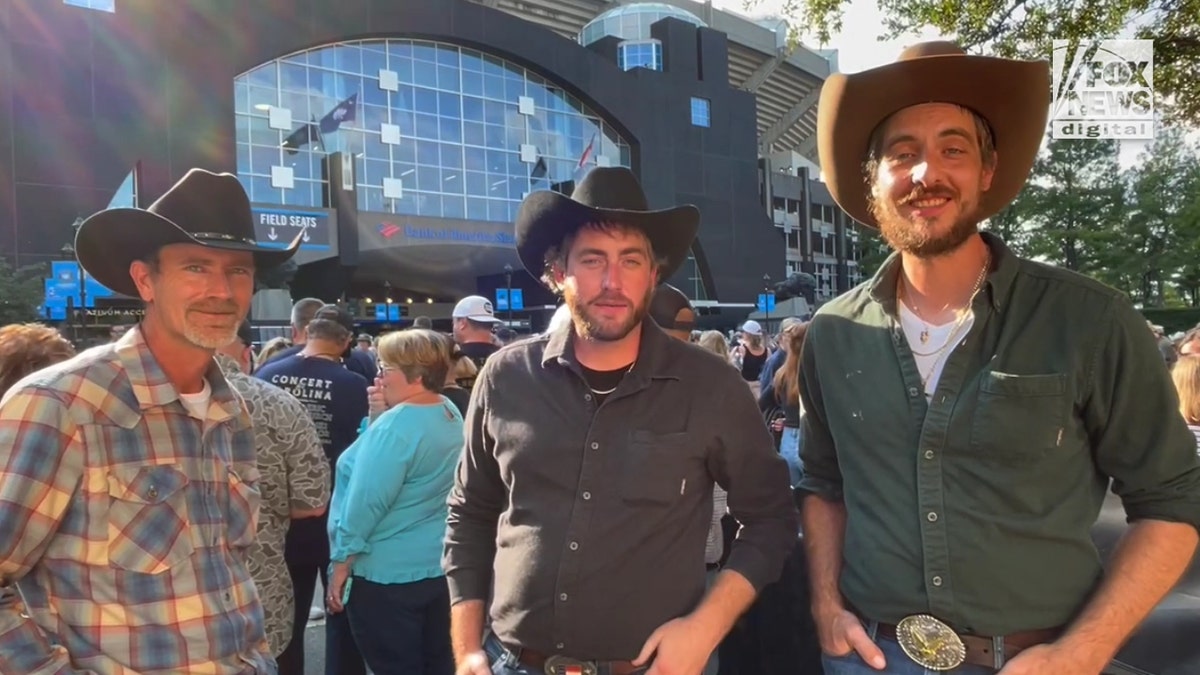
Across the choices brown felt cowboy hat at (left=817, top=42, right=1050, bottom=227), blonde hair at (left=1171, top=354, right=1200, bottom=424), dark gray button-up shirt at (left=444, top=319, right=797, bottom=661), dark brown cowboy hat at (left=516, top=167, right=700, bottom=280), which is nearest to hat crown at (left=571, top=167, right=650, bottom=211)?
dark brown cowboy hat at (left=516, top=167, right=700, bottom=280)

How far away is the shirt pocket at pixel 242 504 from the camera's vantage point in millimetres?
2287

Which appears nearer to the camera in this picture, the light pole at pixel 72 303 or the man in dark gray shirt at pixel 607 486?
the man in dark gray shirt at pixel 607 486

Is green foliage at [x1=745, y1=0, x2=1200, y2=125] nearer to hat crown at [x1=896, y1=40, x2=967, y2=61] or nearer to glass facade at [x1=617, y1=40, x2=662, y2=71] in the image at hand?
hat crown at [x1=896, y1=40, x2=967, y2=61]

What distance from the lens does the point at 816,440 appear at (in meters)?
2.19

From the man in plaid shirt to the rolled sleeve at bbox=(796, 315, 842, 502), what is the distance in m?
1.63

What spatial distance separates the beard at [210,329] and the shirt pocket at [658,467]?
121 cm

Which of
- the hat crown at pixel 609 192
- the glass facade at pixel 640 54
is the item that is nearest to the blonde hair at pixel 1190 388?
the hat crown at pixel 609 192

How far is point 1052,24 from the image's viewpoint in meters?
7.43

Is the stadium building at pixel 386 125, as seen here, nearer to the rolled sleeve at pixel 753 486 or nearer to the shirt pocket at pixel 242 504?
the shirt pocket at pixel 242 504

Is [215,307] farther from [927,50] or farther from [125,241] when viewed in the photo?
[927,50]

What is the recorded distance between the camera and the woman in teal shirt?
3.68m

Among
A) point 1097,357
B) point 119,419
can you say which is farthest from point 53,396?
point 1097,357

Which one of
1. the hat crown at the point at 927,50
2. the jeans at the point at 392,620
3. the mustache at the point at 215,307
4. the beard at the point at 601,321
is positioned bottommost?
the jeans at the point at 392,620

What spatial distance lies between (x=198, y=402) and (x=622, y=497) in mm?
1252
